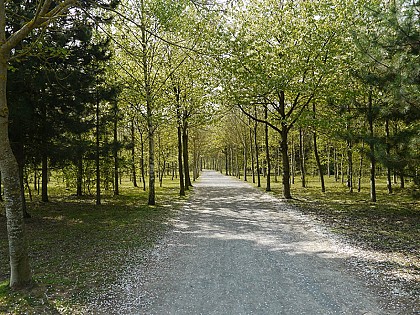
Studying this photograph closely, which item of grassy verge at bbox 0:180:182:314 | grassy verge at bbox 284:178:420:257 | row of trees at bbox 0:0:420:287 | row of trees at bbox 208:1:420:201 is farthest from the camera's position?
row of trees at bbox 208:1:420:201

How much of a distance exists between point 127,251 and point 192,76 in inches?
544

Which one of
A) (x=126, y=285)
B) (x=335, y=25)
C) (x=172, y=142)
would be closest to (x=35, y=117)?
(x=126, y=285)

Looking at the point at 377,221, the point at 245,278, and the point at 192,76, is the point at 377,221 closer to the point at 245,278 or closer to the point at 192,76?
the point at 245,278

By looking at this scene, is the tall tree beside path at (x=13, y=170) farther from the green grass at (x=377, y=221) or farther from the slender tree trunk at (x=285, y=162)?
the slender tree trunk at (x=285, y=162)

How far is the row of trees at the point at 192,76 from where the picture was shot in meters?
8.82

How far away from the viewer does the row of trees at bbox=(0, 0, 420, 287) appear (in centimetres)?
882

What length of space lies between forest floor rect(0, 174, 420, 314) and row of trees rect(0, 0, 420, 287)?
36.0 inches

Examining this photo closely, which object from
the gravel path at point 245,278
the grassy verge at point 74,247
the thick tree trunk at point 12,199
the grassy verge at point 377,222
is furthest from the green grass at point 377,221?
the thick tree trunk at point 12,199

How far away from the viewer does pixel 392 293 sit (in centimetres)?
498

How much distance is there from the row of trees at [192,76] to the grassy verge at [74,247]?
698 millimetres

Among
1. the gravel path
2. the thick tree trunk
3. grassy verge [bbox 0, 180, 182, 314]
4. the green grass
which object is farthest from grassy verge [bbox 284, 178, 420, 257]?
the thick tree trunk

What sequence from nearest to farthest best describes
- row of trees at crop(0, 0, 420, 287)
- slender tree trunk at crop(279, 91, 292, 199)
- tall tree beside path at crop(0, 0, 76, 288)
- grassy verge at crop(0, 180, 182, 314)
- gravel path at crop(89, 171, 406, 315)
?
gravel path at crop(89, 171, 406, 315) < grassy verge at crop(0, 180, 182, 314) < tall tree beside path at crop(0, 0, 76, 288) < row of trees at crop(0, 0, 420, 287) < slender tree trunk at crop(279, 91, 292, 199)

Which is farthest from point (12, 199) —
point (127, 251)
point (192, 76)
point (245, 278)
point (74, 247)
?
point (192, 76)

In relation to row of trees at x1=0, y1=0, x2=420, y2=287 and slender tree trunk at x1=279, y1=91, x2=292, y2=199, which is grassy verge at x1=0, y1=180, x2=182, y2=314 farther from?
slender tree trunk at x1=279, y1=91, x2=292, y2=199
